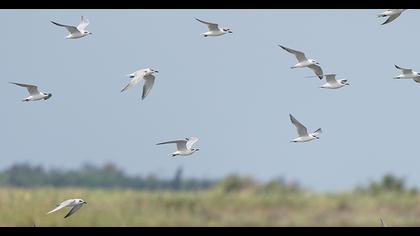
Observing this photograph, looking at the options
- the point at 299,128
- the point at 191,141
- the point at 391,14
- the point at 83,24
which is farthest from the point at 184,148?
the point at 391,14

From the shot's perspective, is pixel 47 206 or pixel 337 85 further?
pixel 47 206

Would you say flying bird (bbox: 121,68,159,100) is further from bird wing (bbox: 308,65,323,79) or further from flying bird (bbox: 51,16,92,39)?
bird wing (bbox: 308,65,323,79)

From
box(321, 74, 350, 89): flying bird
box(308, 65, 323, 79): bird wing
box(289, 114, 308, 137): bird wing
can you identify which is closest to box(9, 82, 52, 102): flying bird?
box(289, 114, 308, 137): bird wing

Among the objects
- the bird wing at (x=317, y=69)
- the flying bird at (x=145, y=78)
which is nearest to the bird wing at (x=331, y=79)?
the bird wing at (x=317, y=69)

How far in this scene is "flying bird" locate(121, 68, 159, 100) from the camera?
1145 centimetres

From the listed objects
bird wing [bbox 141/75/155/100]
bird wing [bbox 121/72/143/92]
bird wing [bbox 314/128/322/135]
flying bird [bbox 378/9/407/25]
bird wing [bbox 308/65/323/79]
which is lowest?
bird wing [bbox 314/128/322/135]

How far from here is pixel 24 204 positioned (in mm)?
15367

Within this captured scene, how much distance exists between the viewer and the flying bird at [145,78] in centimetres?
1145

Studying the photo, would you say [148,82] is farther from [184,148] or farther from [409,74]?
[409,74]
